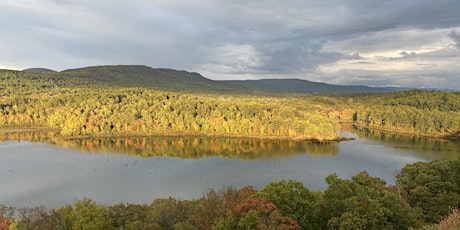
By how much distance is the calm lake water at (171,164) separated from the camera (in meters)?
48.2

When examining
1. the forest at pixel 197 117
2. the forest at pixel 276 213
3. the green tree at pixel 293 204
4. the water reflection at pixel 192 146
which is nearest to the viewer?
the forest at pixel 276 213

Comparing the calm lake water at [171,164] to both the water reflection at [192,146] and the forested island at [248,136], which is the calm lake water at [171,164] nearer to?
the water reflection at [192,146]

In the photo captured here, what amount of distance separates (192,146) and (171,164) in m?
20.7

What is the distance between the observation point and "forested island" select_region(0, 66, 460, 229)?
21078 mm

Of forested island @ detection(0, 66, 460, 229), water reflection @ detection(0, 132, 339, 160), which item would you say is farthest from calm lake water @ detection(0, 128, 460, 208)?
forested island @ detection(0, 66, 460, 229)

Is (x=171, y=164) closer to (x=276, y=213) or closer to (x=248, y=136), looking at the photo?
(x=248, y=136)

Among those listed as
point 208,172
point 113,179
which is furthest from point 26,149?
point 208,172

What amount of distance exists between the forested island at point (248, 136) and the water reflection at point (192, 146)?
2.25 meters

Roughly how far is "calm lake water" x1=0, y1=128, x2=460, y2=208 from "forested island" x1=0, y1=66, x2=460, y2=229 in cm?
515

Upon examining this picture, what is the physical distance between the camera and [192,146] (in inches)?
3386

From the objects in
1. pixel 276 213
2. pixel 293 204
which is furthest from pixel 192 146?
pixel 276 213

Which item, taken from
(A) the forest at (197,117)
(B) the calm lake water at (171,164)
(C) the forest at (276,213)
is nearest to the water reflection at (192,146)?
(B) the calm lake water at (171,164)

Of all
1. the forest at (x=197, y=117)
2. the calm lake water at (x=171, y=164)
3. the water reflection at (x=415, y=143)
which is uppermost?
the forest at (x=197, y=117)

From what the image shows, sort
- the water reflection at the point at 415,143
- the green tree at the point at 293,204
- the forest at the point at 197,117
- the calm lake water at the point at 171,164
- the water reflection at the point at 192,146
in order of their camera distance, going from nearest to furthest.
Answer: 1. the green tree at the point at 293,204
2. the calm lake water at the point at 171,164
3. the water reflection at the point at 192,146
4. the water reflection at the point at 415,143
5. the forest at the point at 197,117
